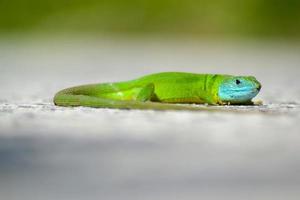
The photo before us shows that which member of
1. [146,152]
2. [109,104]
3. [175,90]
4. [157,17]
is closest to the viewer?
[146,152]

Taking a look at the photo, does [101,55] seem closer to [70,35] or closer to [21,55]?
[21,55]

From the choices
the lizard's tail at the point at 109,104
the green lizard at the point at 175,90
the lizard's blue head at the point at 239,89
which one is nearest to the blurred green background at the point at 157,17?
the green lizard at the point at 175,90

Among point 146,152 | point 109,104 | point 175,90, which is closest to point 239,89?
point 175,90

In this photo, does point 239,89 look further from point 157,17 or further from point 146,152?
point 157,17

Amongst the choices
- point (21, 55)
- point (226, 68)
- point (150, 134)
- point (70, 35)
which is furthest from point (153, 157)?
point (70, 35)

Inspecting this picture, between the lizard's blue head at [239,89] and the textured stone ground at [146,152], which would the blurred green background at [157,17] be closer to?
the textured stone ground at [146,152]

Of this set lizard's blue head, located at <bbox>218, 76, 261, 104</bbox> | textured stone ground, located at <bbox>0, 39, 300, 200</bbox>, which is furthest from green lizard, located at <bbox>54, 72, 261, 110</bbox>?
textured stone ground, located at <bbox>0, 39, 300, 200</bbox>
